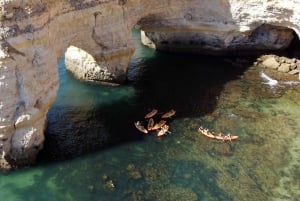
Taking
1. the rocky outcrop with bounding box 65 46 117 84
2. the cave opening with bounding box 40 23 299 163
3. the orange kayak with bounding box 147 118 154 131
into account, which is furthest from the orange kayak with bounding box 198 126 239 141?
the rocky outcrop with bounding box 65 46 117 84

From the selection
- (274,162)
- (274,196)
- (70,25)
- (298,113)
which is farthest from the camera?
(298,113)

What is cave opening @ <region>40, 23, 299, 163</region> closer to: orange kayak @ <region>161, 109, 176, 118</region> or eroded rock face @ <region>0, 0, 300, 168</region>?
orange kayak @ <region>161, 109, 176, 118</region>

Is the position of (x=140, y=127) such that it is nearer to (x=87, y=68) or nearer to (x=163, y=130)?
(x=163, y=130)

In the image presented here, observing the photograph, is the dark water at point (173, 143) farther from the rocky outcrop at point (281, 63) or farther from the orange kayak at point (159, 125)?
the rocky outcrop at point (281, 63)

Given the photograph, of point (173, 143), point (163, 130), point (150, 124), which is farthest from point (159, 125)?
point (173, 143)

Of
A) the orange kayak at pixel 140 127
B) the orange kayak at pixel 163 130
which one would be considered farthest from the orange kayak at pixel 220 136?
the orange kayak at pixel 140 127

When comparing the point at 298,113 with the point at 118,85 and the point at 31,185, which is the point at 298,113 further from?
the point at 31,185

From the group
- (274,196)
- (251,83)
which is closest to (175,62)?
(251,83)
